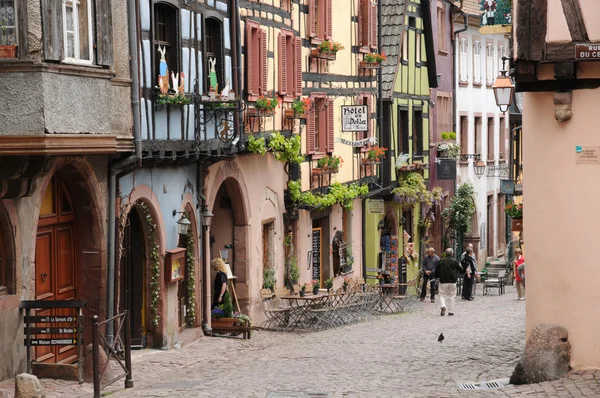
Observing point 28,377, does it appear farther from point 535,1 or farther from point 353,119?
point 353,119

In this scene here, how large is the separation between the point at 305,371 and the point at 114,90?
441 cm

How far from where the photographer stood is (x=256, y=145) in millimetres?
24156

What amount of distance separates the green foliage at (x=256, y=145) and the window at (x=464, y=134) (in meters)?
23.2

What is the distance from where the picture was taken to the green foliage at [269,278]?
2683 centimetres

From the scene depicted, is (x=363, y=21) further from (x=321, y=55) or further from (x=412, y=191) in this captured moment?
(x=412, y=191)

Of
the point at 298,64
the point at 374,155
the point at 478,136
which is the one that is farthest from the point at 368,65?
the point at 478,136

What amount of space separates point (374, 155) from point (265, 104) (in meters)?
9.49

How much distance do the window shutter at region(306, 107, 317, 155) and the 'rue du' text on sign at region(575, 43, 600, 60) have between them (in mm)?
15437

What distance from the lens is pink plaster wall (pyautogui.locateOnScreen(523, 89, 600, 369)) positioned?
46.7ft

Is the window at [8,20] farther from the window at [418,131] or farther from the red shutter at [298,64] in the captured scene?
the window at [418,131]

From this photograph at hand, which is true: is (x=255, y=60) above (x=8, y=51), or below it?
above

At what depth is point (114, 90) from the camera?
57.9 feet

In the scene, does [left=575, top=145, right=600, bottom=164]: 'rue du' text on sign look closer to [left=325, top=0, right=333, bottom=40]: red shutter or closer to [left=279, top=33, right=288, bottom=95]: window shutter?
[left=279, top=33, right=288, bottom=95]: window shutter

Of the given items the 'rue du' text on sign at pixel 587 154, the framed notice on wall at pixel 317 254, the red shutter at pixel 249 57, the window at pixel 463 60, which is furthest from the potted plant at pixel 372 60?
the 'rue du' text on sign at pixel 587 154
